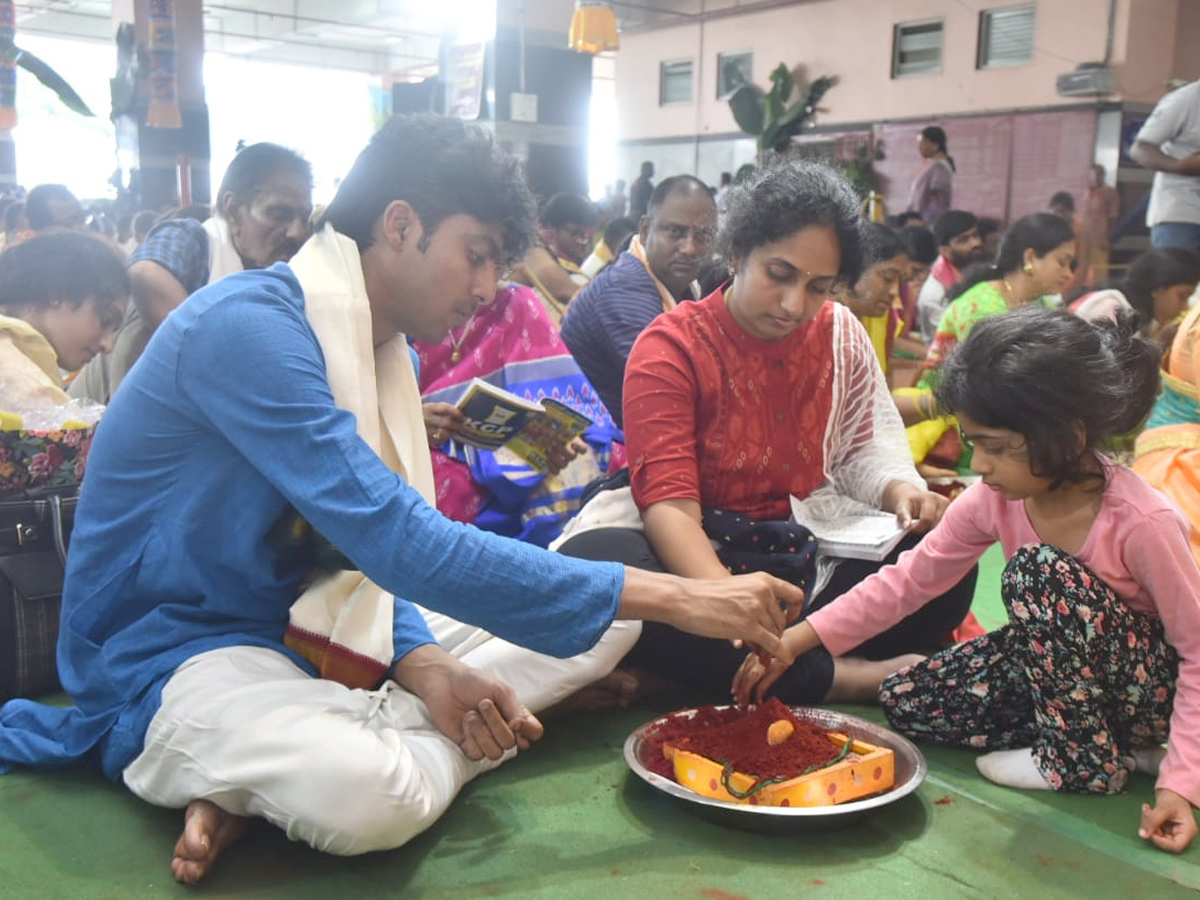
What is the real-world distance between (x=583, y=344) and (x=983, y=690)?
184 cm

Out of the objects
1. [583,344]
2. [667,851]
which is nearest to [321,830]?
[667,851]

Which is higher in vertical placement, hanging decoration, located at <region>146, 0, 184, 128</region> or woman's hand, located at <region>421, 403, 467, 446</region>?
hanging decoration, located at <region>146, 0, 184, 128</region>

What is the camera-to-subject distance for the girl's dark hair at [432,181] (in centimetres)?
188

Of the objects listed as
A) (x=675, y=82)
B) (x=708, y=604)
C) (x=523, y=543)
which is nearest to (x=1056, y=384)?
(x=708, y=604)

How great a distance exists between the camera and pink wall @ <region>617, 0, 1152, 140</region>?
10.3 m

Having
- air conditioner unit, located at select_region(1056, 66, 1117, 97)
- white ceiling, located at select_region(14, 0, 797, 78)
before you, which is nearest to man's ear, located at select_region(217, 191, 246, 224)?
air conditioner unit, located at select_region(1056, 66, 1117, 97)

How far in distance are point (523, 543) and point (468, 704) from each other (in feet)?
1.20

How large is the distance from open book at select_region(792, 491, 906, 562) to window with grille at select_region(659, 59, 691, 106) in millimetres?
13258

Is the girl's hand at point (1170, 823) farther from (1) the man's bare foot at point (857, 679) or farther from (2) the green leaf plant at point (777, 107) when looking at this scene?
(2) the green leaf plant at point (777, 107)

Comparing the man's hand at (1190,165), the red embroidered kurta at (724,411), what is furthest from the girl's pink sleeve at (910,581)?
the man's hand at (1190,165)

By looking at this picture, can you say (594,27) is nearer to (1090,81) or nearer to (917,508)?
(1090,81)

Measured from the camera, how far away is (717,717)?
2.07 meters

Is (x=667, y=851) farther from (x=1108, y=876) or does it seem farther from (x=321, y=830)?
(x=1108, y=876)

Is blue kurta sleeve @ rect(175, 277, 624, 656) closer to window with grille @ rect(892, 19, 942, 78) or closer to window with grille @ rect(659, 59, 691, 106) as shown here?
window with grille @ rect(892, 19, 942, 78)
